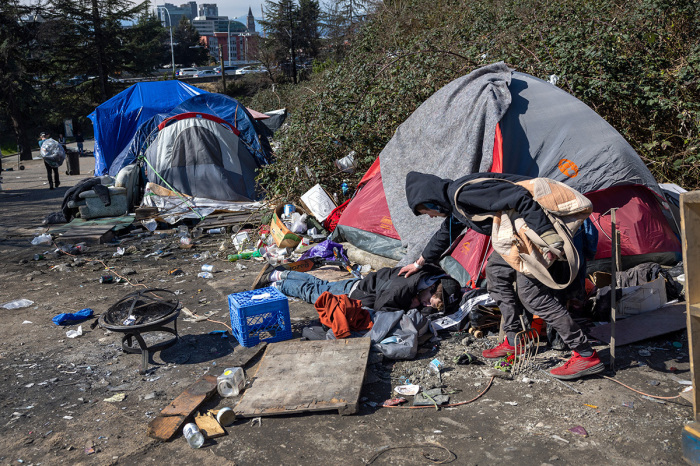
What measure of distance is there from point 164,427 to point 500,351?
2.30 m

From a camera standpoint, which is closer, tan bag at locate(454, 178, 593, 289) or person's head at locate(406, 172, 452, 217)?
tan bag at locate(454, 178, 593, 289)

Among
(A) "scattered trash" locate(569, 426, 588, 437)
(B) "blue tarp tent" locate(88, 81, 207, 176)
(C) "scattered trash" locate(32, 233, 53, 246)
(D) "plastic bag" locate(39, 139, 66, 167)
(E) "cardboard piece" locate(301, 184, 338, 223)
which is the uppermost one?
(B) "blue tarp tent" locate(88, 81, 207, 176)

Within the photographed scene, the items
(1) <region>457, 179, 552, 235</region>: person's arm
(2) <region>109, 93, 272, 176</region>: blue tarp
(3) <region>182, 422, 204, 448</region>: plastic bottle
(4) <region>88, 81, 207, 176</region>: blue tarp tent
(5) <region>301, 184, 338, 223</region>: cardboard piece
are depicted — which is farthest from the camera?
(4) <region>88, 81, 207, 176</region>: blue tarp tent

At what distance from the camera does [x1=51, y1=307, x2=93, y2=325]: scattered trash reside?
5.02 metres

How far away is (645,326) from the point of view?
4.05 metres

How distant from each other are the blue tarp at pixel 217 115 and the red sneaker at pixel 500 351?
7511mm

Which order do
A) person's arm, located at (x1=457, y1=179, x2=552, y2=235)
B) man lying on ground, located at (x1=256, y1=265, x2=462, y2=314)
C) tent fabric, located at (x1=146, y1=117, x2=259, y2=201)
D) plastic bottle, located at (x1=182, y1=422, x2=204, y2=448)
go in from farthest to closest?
tent fabric, located at (x1=146, y1=117, x2=259, y2=201)
man lying on ground, located at (x1=256, y1=265, x2=462, y2=314)
person's arm, located at (x1=457, y1=179, x2=552, y2=235)
plastic bottle, located at (x1=182, y1=422, x2=204, y2=448)

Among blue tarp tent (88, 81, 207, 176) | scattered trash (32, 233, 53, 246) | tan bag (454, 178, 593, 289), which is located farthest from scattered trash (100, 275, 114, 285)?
blue tarp tent (88, 81, 207, 176)

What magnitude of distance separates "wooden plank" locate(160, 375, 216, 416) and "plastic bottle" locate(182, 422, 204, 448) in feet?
0.51

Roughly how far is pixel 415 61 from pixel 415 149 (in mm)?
2614

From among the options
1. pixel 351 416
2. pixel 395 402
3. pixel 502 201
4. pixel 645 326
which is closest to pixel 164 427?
pixel 351 416

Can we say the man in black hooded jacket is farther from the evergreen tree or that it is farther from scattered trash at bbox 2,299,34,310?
the evergreen tree

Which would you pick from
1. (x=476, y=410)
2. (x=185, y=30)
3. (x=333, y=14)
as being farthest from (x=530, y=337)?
(x=185, y=30)

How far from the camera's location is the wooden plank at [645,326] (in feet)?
12.9
